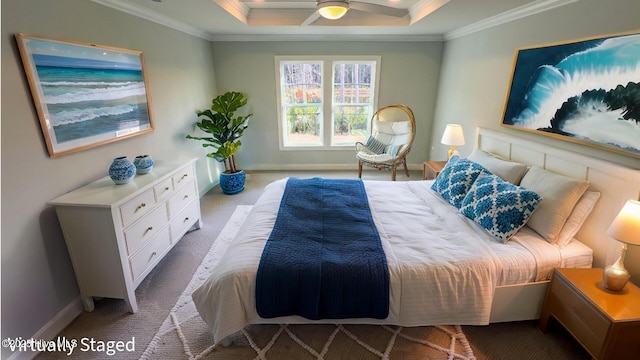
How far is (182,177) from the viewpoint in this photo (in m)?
2.81

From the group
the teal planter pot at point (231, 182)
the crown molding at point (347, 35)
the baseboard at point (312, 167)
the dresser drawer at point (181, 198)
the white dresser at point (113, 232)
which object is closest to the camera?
the white dresser at point (113, 232)

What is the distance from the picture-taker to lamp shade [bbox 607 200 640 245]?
1.46m

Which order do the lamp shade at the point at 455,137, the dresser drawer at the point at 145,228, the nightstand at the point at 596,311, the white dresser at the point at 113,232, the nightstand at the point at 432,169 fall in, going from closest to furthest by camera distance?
the nightstand at the point at 596,311 → the white dresser at the point at 113,232 → the dresser drawer at the point at 145,228 → the lamp shade at the point at 455,137 → the nightstand at the point at 432,169

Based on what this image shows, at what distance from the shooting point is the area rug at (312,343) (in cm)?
176

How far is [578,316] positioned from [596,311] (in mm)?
132

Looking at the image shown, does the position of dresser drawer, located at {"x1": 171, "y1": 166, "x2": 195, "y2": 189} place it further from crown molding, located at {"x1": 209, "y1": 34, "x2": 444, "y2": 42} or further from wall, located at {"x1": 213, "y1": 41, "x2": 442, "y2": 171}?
crown molding, located at {"x1": 209, "y1": 34, "x2": 444, "y2": 42}

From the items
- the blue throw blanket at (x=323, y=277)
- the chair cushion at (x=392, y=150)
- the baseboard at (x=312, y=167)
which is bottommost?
the baseboard at (x=312, y=167)

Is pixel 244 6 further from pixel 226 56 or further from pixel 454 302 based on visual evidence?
pixel 454 302

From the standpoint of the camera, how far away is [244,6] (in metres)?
3.46

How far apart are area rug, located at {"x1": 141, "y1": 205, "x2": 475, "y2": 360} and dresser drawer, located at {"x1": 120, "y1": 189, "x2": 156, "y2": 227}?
0.74m

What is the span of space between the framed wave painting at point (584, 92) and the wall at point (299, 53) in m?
2.10

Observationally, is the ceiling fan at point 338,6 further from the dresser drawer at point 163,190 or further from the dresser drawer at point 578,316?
the dresser drawer at point 578,316

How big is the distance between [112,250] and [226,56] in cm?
361

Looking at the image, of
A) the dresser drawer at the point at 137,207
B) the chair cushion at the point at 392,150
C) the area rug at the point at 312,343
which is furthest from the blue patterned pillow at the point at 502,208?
the dresser drawer at the point at 137,207
